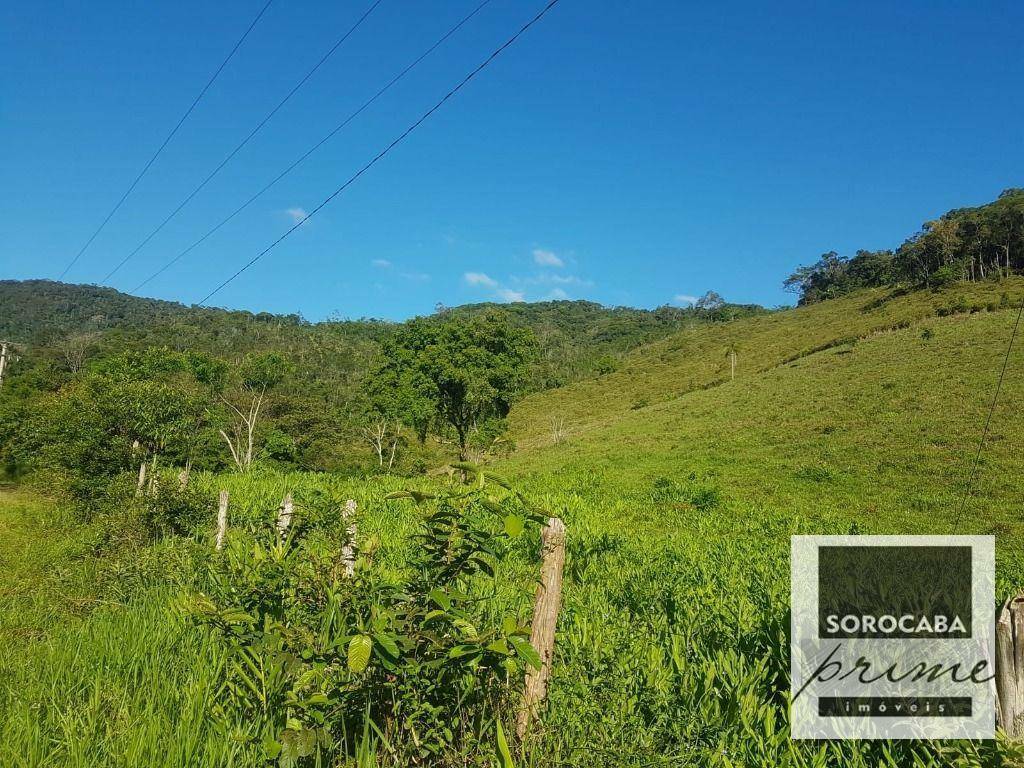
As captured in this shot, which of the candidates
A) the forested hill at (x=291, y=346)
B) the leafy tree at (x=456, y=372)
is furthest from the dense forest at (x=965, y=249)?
the leafy tree at (x=456, y=372)

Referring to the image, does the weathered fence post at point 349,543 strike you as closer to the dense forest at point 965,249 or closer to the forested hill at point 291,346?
the forested hill at point 291,346

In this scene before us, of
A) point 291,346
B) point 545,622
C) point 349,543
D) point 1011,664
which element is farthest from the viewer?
point 291,346

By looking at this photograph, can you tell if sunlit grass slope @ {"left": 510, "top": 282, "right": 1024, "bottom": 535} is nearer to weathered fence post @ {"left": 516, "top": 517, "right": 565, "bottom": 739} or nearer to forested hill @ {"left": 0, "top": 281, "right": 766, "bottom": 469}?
forested hill @ {"left": 0, "top": 281, "right": 766, "bottom": 469}

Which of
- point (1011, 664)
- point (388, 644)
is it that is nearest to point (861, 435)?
point (1011, 664)

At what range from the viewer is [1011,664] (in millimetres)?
2982

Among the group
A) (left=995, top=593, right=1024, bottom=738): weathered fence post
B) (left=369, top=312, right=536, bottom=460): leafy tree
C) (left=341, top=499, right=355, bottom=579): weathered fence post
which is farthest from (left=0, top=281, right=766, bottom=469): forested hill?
(left=995, top=593, right=1024, bottom=738): weathered fence post

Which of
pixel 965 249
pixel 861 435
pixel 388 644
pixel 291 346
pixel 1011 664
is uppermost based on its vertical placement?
pixel 965 249

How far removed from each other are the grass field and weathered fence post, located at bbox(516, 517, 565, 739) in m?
0.16

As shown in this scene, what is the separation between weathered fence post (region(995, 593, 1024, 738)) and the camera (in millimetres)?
2979

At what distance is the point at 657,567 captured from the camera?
26.7ft

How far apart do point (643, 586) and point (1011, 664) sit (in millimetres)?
4292

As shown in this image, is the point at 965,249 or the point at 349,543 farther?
the point at 965,249

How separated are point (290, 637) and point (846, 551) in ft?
19.1

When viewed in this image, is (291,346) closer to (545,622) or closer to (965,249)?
(965,249)
